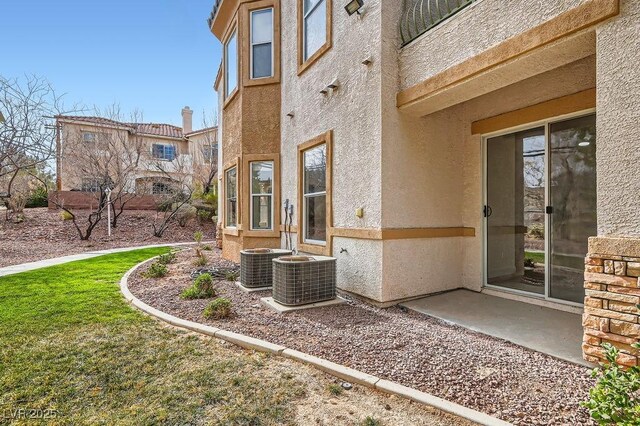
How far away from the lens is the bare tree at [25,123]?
10.5 m

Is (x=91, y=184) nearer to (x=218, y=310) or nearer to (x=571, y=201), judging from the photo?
(x=218, y=310)

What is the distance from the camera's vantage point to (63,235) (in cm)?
1736

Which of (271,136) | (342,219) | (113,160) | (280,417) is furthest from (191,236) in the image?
(280,417)

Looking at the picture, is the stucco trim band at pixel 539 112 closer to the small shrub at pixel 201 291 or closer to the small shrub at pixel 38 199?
the small shrub at pixel 201 291

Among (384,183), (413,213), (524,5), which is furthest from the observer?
(413,213)

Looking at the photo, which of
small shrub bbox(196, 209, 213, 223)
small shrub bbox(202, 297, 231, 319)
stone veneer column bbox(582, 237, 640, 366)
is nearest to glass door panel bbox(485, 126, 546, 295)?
stone veneer column bbox(582, 237, 640, 366)

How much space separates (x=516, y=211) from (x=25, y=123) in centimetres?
1400

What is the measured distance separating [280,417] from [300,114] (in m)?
6.79

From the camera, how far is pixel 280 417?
2.71 m

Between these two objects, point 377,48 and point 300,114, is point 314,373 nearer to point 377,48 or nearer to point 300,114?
point 377,48

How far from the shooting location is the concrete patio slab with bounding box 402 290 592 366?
3.95 metres

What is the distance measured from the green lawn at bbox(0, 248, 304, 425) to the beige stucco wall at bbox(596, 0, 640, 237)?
11.2ft

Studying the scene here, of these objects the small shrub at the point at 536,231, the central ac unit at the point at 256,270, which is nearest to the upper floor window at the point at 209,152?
the central ac unit at the point at 256,270

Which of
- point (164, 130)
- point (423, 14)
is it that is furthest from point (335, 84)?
point (164, 130)
